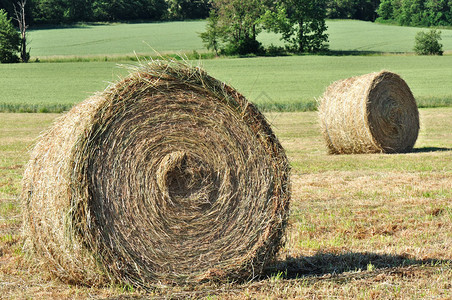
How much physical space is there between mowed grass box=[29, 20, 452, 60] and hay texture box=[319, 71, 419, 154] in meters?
37.8

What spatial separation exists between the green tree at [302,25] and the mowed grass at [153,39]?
210 centimetres

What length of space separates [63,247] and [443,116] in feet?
62.4

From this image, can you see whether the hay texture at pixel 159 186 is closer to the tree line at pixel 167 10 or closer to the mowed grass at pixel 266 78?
the mowed grass at pixel 266 78

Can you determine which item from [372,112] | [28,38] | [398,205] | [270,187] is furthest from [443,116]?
[28,38]

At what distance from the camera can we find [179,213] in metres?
5.32

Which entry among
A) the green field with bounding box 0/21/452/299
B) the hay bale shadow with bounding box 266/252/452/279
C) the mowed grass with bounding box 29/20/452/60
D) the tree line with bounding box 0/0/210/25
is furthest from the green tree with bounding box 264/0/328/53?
the hay bale shadow with bounding box 266/252/452/279

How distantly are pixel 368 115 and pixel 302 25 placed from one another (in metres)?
46.2

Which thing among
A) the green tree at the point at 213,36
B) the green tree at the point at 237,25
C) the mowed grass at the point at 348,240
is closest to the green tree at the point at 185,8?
the green tree at the point at 237,25

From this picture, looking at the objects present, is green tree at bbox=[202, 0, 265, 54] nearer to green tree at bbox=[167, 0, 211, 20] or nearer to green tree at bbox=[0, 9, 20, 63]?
green tree at bbox=[0, 9, 20, 63]

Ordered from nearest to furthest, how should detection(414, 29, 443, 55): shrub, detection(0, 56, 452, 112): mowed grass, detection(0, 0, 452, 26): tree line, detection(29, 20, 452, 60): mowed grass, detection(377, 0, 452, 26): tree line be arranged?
detection(0, 56, 452, 112): mowed grass < detection(414, 29, 443, 55): shrub < detection(29, 20, 452, 60): mowed grass < detection(0, 0, 452, 26): tree line < detection(377, 0, 452, 26): tree line

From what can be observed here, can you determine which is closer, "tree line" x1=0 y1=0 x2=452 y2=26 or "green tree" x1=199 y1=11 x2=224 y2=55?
"green tree" x1=199 y1=11 x2=224 y2=55

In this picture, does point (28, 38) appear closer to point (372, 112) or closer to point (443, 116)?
→ point (443, 116)

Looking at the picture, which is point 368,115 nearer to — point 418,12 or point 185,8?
point 185,8

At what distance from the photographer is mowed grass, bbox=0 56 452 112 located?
27156 mm
